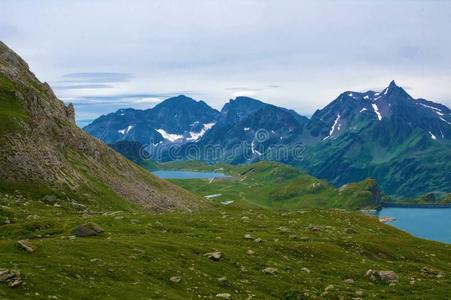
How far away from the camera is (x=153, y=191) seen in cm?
11325

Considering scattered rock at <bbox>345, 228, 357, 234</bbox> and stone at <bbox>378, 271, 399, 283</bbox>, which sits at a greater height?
stone at <bbox>378, 271, 399, 283</bbox>

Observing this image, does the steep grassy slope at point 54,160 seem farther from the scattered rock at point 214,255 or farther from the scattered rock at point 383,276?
the scattered rock at point 383,276

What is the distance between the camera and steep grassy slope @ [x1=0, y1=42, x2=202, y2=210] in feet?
247

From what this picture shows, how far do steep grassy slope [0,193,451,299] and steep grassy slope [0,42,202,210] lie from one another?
25.6 ft

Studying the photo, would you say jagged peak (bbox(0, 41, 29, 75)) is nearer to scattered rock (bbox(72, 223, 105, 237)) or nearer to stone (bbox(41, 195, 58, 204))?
stone (bbox(41, 195, 58, 204))

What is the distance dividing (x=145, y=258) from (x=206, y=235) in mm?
17003

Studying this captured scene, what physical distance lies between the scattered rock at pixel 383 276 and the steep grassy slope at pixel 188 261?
0.70 m

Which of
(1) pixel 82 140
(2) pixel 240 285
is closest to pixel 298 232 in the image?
(2) pixel 240 285

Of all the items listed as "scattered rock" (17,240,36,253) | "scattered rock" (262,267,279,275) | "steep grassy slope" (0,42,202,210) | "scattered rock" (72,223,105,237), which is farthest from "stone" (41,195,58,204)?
"scattered rock" (262,267,279,275)

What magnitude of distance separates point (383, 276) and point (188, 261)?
20341mm

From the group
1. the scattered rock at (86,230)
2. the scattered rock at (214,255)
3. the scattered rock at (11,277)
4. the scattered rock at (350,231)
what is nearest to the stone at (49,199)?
the scattered rock at (86,230)

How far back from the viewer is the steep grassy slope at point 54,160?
7538 cm

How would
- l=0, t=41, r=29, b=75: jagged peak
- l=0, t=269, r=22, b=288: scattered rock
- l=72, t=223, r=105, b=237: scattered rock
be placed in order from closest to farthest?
l=0, t=269, r=22, b=288: scattered rock → l=72, t=223, r=105, b=237: scattered rock → l=0, t=41, r=29, b=75: jagged peak

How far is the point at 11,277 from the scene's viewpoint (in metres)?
29.7
